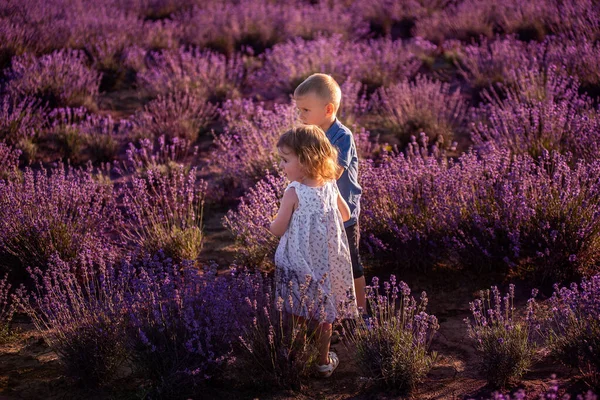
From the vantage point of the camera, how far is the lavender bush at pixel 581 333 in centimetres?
284

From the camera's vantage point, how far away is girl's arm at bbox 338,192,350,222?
3.28 metres

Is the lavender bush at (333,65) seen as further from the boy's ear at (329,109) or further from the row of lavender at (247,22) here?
the boy's ear at (329,109)

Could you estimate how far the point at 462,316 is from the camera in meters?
3.82

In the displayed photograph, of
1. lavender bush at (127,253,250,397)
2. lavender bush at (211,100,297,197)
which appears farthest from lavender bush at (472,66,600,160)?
lavender bush at (127,253,250,397)

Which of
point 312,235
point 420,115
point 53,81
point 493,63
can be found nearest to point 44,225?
point 312,235

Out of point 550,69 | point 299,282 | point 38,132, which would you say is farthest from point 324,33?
point 299,282

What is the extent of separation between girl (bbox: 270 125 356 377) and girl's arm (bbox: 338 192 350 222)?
Result: 8cm

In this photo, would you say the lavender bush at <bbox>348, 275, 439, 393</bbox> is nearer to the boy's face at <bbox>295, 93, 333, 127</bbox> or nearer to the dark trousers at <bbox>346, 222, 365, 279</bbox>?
the dark trousers at <bbox>346, 222, 365, 279</bbox>

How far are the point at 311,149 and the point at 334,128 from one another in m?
0.58

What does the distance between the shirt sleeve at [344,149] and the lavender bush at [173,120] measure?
11.0 ft

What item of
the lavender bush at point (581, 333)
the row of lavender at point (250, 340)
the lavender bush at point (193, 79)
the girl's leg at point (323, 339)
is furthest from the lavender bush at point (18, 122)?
the lavender bush at point (581, 333)

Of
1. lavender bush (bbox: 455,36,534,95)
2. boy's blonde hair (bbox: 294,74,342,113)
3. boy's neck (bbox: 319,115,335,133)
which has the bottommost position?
boy's neck (bbox: 319,115,335,133)

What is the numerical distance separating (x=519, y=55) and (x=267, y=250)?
481 cm

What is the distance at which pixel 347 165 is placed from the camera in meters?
3.44
